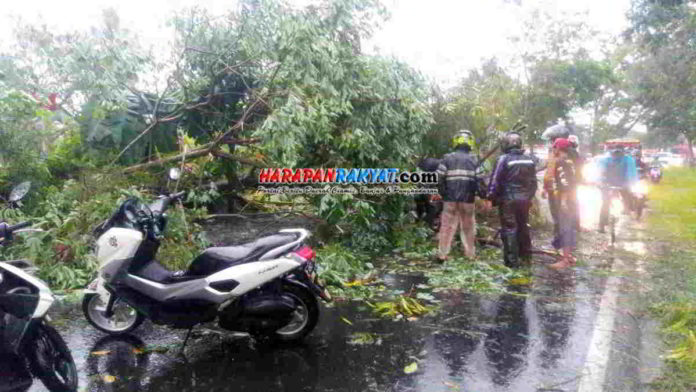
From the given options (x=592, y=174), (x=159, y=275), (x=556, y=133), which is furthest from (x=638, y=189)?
(x=159, y=275)

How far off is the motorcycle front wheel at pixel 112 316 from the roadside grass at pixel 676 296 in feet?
13.9

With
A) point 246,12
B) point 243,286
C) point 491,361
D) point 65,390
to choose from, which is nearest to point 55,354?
point 65,390

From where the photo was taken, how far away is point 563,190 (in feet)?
27.2

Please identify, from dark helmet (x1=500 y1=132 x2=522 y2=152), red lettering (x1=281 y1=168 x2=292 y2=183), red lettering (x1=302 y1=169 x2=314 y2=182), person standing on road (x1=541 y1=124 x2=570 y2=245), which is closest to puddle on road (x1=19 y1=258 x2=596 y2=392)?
dark helmet (x1=500 y1=132 x2=522 y2=152)

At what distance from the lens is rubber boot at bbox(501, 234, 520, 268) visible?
24.1ft

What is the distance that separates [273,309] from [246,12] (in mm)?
4109

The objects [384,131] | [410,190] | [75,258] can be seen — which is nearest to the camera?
[75,258]

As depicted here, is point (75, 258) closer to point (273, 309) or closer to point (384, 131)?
point (273, 309)

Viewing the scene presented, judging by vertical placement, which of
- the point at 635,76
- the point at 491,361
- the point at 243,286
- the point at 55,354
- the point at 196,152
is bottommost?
the point at 491,361

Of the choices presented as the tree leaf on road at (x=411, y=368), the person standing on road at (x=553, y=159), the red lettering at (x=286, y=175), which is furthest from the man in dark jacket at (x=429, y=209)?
the tree leaf on road at (x=411, y=368)

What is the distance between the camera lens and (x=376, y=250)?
837 cm

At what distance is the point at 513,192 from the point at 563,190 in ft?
4.64

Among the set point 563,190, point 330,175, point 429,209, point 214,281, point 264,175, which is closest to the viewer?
point 214,281

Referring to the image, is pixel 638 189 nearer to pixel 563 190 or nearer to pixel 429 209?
pixel 563 190
